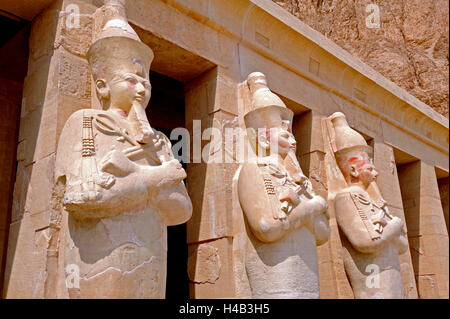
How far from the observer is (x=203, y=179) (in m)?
4.36

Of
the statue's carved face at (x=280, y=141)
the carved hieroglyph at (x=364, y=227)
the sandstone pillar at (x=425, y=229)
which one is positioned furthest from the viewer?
the sandstone pillar at (x=425, y=229)

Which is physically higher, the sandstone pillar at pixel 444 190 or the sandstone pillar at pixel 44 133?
the sandstone pillar at pixel 444 190

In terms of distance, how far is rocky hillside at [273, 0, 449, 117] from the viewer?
9977 mm

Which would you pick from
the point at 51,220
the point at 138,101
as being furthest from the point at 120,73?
the point at 51,220

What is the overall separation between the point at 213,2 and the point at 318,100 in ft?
5.90

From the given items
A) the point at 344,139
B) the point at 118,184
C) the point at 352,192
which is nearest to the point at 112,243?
the point at 118,184

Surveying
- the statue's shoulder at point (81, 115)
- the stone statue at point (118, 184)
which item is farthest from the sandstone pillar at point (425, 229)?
the statue's shoulder at point (81, 115)

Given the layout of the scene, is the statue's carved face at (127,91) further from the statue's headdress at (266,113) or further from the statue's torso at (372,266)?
the statue's torso at (372,266)

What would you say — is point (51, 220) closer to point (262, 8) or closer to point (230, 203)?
point (230, 203)

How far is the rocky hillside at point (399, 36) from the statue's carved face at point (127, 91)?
6.70 metres

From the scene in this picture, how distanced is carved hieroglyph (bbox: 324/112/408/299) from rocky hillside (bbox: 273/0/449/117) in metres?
4.90

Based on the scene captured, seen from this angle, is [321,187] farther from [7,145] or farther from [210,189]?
[7,145]

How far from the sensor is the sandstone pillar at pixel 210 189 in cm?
404

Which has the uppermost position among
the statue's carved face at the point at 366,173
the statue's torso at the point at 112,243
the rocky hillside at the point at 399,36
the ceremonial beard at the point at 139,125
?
the rocky hillside at the point at 399,36
